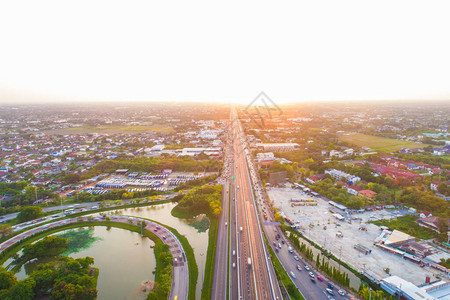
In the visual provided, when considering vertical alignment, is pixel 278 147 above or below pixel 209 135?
below

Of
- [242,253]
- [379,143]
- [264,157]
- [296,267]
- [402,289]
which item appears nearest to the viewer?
[402,289]

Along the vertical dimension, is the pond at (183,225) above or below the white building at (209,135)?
below

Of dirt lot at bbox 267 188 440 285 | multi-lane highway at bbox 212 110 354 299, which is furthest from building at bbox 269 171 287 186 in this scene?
dirt lot at bbox 267 188 440 285

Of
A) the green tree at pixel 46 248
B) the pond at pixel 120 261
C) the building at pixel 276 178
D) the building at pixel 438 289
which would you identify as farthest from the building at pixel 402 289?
the green tree at pixel 46 248

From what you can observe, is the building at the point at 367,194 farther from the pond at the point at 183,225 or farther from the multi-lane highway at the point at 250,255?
the pond at the point at 183,225

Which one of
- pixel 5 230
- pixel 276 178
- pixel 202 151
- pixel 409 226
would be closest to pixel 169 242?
pixel 5 230

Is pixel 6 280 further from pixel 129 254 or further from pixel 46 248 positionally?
pixel 129 254

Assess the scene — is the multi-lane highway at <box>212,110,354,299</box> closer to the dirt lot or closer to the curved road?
the curved road

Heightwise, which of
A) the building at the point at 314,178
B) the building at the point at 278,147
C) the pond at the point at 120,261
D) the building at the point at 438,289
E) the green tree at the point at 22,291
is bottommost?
the pond at the point at 120,261
